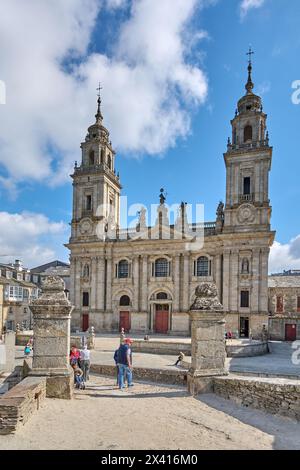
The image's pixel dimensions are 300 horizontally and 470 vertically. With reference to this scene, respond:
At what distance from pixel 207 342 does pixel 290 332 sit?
1168 inches

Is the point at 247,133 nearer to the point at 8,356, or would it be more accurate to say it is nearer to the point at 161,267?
the point at 161,267

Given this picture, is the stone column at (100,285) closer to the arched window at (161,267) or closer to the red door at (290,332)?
the arched window at (161,267)

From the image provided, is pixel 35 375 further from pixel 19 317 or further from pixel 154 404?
pixel 19 317

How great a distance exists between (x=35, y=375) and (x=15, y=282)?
1405 inches

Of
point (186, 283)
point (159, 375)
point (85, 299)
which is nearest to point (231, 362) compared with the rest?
point (159, 375)

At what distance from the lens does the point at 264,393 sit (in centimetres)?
935

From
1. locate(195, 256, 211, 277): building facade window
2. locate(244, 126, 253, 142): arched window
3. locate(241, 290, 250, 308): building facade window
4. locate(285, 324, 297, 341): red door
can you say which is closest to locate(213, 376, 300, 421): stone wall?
locate(241, 290, 250, 308): building facade window

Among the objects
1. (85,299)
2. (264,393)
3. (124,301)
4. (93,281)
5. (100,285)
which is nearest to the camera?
(264,393)

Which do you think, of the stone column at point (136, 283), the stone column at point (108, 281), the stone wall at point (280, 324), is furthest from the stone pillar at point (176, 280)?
the stone wall at point (280, 324)

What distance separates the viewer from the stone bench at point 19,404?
652cm

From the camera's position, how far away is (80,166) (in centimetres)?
4091

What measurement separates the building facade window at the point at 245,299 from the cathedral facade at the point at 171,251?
91 mm

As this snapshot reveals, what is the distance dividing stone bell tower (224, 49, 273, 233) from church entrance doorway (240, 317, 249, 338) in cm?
829
